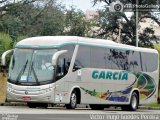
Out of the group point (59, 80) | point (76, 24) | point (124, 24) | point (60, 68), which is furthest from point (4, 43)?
point (124, 24)

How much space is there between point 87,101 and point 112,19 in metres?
31.0

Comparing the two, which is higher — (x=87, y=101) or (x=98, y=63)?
(x=98, y=63)

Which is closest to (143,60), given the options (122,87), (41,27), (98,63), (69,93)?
(122,87)

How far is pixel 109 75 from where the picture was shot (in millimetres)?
27156

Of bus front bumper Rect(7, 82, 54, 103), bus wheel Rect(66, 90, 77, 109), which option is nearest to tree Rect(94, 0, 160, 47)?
bus wheel Rect(66, 90, 77, 109)

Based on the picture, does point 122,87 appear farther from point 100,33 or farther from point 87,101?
point 100,33

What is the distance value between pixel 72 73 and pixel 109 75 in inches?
126

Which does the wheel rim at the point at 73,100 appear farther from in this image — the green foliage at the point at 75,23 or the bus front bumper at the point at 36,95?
the green foliage at the point at 75,23

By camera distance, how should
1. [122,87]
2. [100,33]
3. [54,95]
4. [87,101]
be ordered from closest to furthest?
[54,95] → [87,101] → [122,87] → [100,33]

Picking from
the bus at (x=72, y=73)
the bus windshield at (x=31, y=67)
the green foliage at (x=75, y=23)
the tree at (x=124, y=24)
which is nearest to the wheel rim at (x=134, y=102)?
the bus at (x=72, y=73)

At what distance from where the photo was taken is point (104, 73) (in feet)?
87.7

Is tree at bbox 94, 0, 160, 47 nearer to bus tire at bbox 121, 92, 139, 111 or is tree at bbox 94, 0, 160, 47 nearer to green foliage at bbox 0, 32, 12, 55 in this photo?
bus tire at bbox 121, 92, 139, 111

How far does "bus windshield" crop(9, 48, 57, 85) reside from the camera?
930 inches

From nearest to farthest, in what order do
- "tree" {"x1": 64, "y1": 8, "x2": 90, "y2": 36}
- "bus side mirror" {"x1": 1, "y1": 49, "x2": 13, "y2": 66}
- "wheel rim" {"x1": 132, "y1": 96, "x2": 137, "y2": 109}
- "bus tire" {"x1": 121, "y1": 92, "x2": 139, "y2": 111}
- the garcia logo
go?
"bus side mirror" {"x1": 1, "y1": 49, "x2": 13, "y2": 66}, the garcia logo, "bus tire" {"x1": 121, "y1": 92, "x2": 139, "y2": 111}, "wheel rim" {"x1": 132, "y1": 96, "x2": 137, "y2": 109}, "tree" {"x1": 64, "y1": 8, "x2": 90, "y2": 36}
